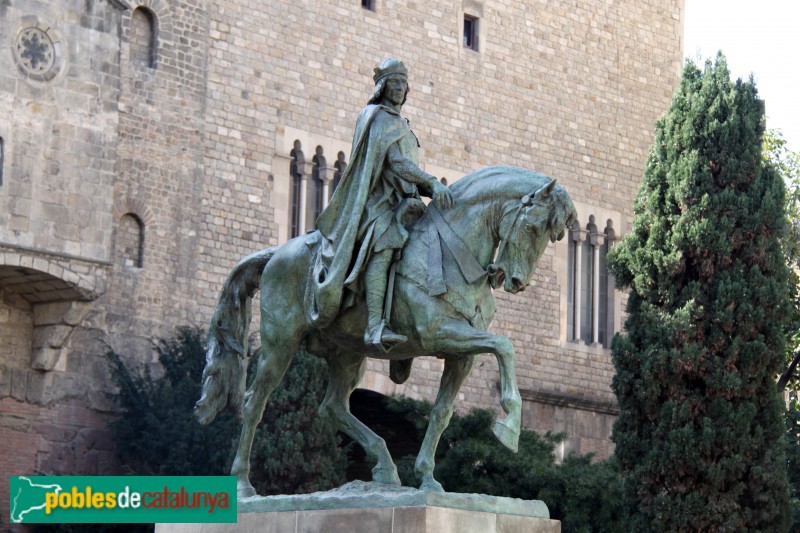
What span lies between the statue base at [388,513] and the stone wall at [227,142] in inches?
384

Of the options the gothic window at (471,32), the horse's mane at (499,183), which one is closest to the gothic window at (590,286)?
the gothic window at (471,32)

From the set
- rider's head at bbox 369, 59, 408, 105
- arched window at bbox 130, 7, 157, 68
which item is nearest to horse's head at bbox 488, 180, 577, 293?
rider's head at bbox 369, 59, 408, 105

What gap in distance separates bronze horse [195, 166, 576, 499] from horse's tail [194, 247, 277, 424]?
0.32 meters

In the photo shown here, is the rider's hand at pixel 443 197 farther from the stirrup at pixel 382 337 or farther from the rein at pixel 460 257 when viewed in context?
the stirrup at pixel 382 337

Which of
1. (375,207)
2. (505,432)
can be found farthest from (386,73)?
(505,432)

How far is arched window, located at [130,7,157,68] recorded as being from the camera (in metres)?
21.7

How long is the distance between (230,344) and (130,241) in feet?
35.2

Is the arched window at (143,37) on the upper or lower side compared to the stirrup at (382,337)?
upper

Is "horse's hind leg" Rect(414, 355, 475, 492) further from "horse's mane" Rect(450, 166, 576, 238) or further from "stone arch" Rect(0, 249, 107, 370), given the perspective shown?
"stone arch" Rect(0, 249, 107, 370)

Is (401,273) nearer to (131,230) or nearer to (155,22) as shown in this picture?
(131,230)

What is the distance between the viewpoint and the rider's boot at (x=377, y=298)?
32.2 feet

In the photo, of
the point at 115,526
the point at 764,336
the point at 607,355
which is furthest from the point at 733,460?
the point at 607,355

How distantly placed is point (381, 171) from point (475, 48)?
1623cm

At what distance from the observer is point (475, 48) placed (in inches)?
1030
